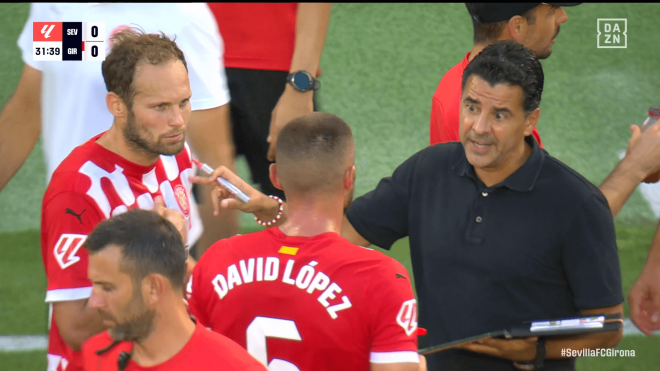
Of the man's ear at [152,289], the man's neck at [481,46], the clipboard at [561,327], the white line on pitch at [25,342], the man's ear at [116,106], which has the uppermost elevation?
the man's neck at [481,46]

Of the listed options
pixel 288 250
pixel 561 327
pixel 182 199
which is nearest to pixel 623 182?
pixel 561 327

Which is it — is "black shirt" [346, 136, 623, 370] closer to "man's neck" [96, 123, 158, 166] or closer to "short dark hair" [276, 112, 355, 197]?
"short dark hair" [276, 112, 355, 197]

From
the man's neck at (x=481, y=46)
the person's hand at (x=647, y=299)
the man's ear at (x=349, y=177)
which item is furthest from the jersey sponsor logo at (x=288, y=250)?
the person's hand at (x=647, y=299)

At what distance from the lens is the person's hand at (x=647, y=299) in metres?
3.57

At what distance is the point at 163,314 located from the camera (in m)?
2.38

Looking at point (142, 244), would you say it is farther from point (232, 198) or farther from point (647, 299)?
point (647, 299)

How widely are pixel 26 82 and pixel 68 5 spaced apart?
0.46m

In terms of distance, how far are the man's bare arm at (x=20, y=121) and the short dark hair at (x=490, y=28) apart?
208 cm

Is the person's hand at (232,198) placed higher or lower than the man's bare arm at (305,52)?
lower

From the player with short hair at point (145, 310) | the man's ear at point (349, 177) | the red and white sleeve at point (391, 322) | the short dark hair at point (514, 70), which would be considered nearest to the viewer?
the player with short hair at point (145, 310)

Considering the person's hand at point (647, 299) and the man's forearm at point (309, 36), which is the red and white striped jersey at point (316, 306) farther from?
the man's forearm at point (309, 36)

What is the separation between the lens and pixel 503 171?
3.11 meters

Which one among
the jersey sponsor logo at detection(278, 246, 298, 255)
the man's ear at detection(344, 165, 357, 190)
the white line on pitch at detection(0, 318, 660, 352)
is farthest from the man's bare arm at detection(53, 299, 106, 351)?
the white line on pitch at detection(0, 318, 660, 352)

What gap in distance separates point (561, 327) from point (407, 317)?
0.62 m
